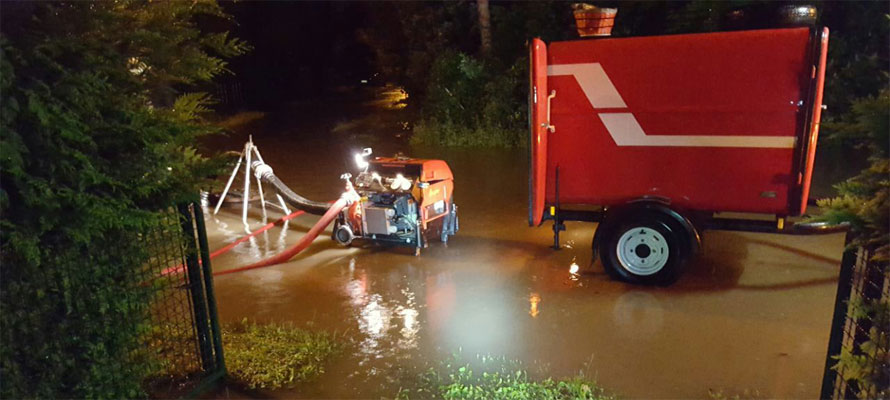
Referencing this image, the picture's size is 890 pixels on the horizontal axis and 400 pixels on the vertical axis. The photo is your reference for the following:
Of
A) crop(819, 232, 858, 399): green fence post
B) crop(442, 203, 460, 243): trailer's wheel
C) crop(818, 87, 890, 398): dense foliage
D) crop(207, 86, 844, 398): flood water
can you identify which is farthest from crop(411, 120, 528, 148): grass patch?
crop(818, 87, 890, 398): dense foliage

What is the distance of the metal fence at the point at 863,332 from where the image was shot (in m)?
2.76

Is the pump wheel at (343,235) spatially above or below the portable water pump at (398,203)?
below

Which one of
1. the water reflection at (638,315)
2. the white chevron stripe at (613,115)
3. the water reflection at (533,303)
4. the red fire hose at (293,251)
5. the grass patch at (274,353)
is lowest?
the water reflection at (638,315)

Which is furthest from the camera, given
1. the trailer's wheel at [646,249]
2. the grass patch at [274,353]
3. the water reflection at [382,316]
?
the trailer's wheel at [646,249]

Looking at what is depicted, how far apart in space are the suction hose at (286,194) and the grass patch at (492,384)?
5.36m

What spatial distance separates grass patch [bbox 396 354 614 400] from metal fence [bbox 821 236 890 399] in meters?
1.52

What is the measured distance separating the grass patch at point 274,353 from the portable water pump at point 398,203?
232cm

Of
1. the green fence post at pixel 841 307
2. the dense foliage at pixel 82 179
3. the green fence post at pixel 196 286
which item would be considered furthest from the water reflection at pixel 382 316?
the green fence post at pixel 841 307

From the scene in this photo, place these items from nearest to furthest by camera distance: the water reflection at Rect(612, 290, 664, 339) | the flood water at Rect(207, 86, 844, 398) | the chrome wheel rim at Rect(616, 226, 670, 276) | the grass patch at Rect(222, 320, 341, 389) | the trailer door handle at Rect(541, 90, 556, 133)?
the grass patch at Rect(222, 320, 341, 389), the flood water at Rect(207, 86, 844, 398), the water reflection at Rect(612, 290, 664, 339), the chrome wheel rim at Rect(616, 226, 670, 276), the trailer door handle at Rect(541, 90, 556, 133)

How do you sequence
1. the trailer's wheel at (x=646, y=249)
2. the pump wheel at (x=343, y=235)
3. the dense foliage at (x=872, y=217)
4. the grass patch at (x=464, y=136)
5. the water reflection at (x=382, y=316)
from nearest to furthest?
the dense foliage at (x=872, y=217)
the water reflection at (x=382, y=316)
the trailer's wheel at (x=646, y=249)
the pump wheel at (x=343, y=235)
the grass patch at (x=464, y=136)

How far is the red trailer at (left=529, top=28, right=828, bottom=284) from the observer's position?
19.9 ft

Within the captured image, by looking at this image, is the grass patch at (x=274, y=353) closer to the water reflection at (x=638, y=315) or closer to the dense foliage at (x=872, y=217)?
the water reflection at (x=638, y=315)

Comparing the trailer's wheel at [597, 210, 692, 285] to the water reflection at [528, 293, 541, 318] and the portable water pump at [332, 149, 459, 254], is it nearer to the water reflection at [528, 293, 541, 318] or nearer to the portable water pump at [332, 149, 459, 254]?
the water reflection at [528, 293, 541, 318]

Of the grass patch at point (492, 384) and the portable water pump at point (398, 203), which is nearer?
the grass patch at point (492, 384)
